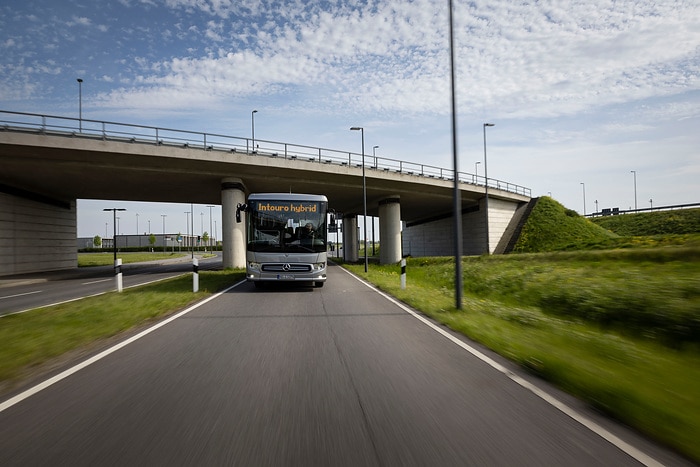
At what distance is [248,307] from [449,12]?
9.03 m

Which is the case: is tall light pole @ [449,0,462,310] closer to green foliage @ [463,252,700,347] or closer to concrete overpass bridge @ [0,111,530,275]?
green foliage @ [463,252,700,347]

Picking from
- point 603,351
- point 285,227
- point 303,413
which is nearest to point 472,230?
point 285,227

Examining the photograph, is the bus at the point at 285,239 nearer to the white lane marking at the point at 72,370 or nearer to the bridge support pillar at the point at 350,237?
the white lane marking at the point at 72,370

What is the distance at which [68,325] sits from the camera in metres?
7.47

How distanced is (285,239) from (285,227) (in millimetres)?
414

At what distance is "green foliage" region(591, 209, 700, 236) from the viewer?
31370mm

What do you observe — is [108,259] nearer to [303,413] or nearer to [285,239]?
[285,239]

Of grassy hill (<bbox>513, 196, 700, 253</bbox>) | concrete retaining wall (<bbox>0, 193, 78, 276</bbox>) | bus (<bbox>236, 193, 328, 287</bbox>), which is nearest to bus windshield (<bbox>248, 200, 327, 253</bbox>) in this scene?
bus (<bbox>236, 193, 328, 287</bbox>)

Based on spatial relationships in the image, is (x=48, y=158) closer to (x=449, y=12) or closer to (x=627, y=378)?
(x=449, y=12)

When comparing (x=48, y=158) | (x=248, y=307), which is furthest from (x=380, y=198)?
(x=248, y=307)

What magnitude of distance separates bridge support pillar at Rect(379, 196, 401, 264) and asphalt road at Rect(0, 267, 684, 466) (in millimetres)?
27263

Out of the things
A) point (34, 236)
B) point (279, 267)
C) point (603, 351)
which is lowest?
point (603, 351)

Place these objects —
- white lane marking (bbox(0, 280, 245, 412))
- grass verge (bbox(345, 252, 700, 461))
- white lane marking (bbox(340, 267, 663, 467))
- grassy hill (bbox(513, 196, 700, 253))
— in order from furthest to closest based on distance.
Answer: grassy hill (bbox(513, 196, 700, 253)) < white lane marking (bbox(0, 280, 245, 412)) < grass verge (bbox(345, 252, 700, 461)) < white lane marking (bbox(340, 267, 663, 467))

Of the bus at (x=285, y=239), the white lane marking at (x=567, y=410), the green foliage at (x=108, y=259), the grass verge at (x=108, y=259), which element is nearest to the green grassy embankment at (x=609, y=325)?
the white lane marking at (x=567, y=410)
